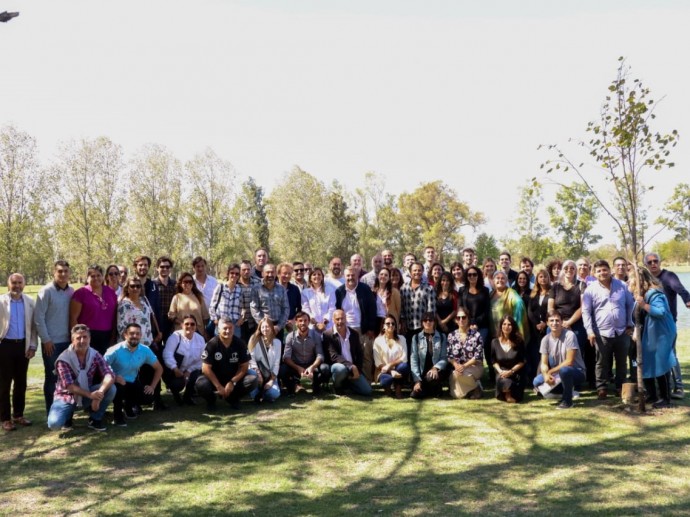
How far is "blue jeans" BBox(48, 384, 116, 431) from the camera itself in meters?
6.92

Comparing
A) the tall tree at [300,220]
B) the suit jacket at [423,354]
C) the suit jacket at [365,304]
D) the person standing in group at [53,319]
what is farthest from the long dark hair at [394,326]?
the tall tree at [300,220]

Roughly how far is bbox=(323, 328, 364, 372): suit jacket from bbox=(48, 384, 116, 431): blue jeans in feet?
10.4

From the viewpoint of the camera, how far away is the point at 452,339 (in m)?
9.02

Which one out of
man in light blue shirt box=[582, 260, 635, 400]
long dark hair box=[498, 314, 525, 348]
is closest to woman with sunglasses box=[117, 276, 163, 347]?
long dark hair box=[498, 314, 525, 348]

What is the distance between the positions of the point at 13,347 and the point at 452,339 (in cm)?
576

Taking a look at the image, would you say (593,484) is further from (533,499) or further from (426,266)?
(426,266)

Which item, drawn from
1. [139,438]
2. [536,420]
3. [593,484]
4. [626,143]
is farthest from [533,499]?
[626,143]

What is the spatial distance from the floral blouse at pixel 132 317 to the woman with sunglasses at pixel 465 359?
4250 mm

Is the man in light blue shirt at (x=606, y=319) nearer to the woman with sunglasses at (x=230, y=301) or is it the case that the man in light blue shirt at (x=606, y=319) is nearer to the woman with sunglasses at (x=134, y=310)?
the woman with sunglasses at (x=230, y=301)

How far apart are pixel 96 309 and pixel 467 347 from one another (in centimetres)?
511

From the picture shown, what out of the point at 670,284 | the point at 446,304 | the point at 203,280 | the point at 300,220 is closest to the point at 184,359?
the point at 203,280

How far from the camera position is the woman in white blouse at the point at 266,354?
342 inches

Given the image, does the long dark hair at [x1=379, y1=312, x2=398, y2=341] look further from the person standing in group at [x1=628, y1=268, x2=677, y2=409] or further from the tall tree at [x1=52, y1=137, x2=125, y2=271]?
the tall tree at [x1=52, y1=137, x2=125, y2=271]

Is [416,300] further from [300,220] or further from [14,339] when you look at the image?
[300,220]
